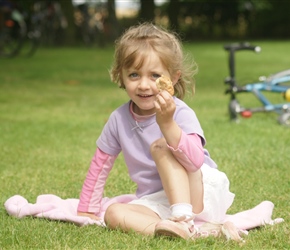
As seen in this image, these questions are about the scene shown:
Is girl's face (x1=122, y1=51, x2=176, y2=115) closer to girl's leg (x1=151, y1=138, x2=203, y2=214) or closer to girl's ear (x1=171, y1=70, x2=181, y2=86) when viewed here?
girl's ear (x1=171, y1=70, x2=181, y2=86)

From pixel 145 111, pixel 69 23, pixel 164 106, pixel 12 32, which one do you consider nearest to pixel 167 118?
pixel 164 106

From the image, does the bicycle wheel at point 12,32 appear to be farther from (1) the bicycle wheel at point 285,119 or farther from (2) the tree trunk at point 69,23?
(1) the bicycle wheel at point 285,119

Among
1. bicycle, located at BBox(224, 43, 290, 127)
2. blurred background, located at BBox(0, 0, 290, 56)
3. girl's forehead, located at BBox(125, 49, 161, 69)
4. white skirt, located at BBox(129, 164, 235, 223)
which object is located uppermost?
girl's forehead, located at BBox(125, 49, 161, 69)

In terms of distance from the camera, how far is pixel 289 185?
172 inches

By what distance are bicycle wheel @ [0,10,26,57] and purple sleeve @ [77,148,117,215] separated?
1088 cm

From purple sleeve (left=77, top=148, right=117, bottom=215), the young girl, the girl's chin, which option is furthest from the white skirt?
the girl's chin

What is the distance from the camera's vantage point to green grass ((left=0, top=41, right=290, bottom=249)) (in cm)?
322

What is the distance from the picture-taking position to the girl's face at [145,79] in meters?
3.44

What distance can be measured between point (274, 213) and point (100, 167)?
86 centimetres

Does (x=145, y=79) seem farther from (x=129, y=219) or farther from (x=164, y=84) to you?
(x=129, y=219)

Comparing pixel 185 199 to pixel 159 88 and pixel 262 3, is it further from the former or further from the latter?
pixel 262 3

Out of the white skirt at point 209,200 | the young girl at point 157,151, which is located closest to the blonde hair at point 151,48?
the young girl at point 157,151

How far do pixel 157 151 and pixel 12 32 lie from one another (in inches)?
460

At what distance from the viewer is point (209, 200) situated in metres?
3.43
